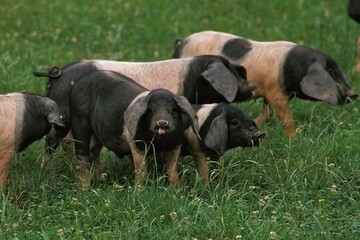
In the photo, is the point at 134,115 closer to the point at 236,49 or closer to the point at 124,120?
the point at 124,120

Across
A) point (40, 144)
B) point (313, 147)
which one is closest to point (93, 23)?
point (40, 144)

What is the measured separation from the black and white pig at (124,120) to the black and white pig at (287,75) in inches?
67.1

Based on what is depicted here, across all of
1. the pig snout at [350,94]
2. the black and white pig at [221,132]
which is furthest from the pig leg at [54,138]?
the pig snout at [350,94]

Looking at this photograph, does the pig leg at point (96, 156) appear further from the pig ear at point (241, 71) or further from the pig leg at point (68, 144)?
the pig ear at point (241, 71)

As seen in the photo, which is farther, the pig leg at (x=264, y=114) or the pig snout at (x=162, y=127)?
the pig leg at (x=264, y=114)

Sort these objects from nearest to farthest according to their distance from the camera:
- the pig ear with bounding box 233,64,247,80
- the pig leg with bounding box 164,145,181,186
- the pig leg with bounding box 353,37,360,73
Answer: the pig leg with bounding box 164,145,181,186 < the pig ear with bounding box 233,64,247,80 < the pig leg with bounding box 353,37,360,73

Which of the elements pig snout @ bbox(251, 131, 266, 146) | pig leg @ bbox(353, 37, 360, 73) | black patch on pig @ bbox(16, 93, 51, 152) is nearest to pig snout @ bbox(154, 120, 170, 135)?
pig snout @ bbox(251, 131, 266, 146)

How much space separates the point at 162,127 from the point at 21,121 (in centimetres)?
114

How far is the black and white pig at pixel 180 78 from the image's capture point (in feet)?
25.1

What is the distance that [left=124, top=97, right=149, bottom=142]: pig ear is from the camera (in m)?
6.44

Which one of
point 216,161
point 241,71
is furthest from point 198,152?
point 241,71

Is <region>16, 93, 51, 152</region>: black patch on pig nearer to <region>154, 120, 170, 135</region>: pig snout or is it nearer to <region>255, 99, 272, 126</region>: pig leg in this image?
<region>154, 120, 170, 135</region>: pig snout

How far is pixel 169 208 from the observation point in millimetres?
6238

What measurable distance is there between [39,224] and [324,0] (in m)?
8.28
